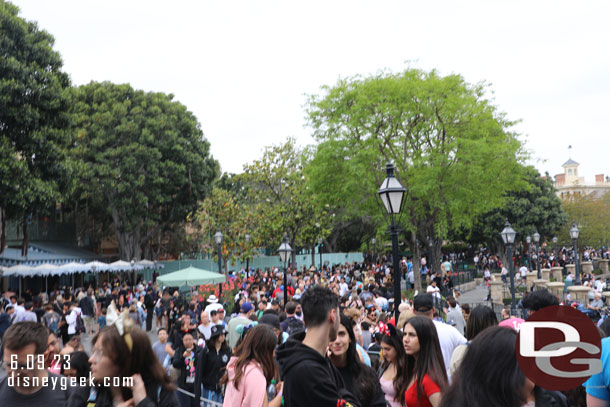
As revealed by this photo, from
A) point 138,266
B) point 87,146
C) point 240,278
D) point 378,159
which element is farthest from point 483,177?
point 87,146

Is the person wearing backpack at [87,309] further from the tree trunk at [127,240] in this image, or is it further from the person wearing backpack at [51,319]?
the tree trunk at [127,240]

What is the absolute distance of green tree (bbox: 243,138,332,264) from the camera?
3203cm

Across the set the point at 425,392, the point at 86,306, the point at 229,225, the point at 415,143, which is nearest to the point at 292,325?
the point at 425,392

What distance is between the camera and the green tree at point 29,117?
2200 centimetres

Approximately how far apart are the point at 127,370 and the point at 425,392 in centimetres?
204

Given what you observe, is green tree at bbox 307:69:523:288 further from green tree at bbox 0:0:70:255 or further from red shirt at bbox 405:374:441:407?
red shirt at bbox 405:374:441:407

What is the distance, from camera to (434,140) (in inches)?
1112

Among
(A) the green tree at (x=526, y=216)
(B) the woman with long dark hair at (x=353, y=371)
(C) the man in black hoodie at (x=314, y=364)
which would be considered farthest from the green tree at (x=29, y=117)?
(A) the green tree at (x=526, y=216)

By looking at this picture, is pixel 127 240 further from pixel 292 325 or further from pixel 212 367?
pixel 212 367

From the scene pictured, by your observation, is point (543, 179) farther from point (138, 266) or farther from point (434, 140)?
point (138, 266)

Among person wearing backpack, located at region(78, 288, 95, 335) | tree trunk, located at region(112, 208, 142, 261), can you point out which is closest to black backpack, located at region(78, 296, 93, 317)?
person wearing backpack, located at region(78, 288, 95, 335)

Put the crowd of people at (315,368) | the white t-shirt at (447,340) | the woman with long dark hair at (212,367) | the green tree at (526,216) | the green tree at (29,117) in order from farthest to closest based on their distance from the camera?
1. the green tree at (526,216)
2. the green tree at (29,117)
3. the woman with long dark hair at (212,367)
4. the white t-shirt at (447,340)
5. the crowd of people at (315,368)

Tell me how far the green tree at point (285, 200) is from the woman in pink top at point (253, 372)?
2441 centimetres

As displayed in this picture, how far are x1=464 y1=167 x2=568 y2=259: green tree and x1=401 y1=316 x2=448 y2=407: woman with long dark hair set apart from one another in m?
43.1
